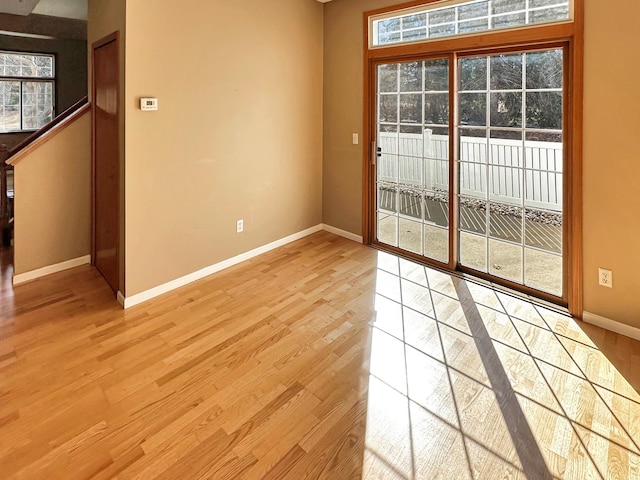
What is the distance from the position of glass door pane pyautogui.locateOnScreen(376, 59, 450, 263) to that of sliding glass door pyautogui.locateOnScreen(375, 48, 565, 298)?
1cm

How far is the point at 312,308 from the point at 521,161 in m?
2.03

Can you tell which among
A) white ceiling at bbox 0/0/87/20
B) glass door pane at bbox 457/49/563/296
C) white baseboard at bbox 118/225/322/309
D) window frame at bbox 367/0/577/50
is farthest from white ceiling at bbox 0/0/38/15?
glass door pane at bbox 457/49/563/296

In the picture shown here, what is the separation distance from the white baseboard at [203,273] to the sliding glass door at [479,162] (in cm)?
119

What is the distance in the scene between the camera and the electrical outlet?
8.79 feet

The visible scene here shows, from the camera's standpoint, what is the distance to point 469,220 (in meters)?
3.60

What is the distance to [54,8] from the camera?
4875 mm

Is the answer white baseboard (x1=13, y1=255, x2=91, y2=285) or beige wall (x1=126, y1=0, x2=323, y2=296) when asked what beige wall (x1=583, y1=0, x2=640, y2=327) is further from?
white baseboard (x1=13, y1=255, x2=91, y2=285)

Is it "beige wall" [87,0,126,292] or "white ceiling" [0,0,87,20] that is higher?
"white ceiling" [0,0,87,20]

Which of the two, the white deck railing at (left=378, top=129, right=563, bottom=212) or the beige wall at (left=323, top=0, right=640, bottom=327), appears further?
the white deck railing at (left=378, top=129, right=563, bottom=212)

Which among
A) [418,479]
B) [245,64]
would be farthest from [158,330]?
[245,64]

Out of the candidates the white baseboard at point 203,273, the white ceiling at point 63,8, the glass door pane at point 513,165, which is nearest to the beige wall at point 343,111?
the white baseboard at point 203,273

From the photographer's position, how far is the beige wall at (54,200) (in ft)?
11.5

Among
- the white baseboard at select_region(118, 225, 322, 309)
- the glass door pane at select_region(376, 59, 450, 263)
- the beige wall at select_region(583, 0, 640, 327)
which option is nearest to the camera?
the beige wall at select_region(583, 0, 640, 327)

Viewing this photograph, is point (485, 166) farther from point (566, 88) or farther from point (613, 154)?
point (613, 154)
